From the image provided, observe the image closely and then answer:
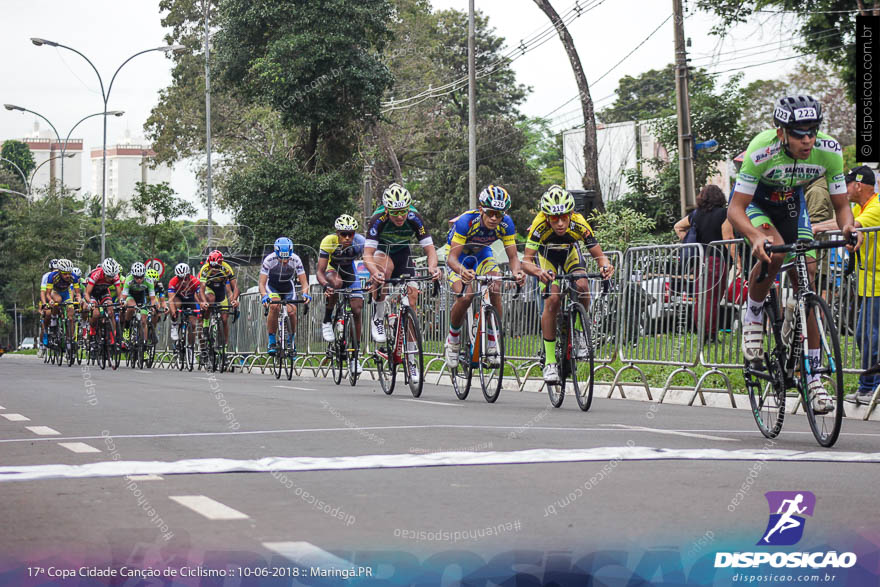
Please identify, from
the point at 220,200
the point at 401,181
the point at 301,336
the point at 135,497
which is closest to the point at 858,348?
the point at 135,497

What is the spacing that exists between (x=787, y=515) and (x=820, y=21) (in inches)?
1075

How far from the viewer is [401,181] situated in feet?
170

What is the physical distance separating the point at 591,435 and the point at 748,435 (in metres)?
1.15

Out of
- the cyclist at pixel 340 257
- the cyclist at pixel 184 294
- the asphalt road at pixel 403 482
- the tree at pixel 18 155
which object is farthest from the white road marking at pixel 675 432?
the tree at pixel 18 155

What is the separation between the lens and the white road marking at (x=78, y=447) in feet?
22.8

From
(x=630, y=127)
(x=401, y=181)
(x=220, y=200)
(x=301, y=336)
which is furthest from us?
(x=630, y=127)

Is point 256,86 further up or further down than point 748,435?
further up

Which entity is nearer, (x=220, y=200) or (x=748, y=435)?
(x=748, y=435)

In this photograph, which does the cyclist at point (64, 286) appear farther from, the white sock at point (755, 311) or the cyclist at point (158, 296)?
the white sock at point (755, 311)

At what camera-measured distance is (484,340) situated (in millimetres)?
11055

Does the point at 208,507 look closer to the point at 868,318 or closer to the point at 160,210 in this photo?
the point at 868,318

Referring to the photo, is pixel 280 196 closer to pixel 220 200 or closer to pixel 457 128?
pixel 220 200

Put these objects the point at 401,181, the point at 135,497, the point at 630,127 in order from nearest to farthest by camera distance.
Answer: the point at 135,497 < the point at 401,181 < the point at 630,127

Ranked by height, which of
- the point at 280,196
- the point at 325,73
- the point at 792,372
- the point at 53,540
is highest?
the point at 325,73
